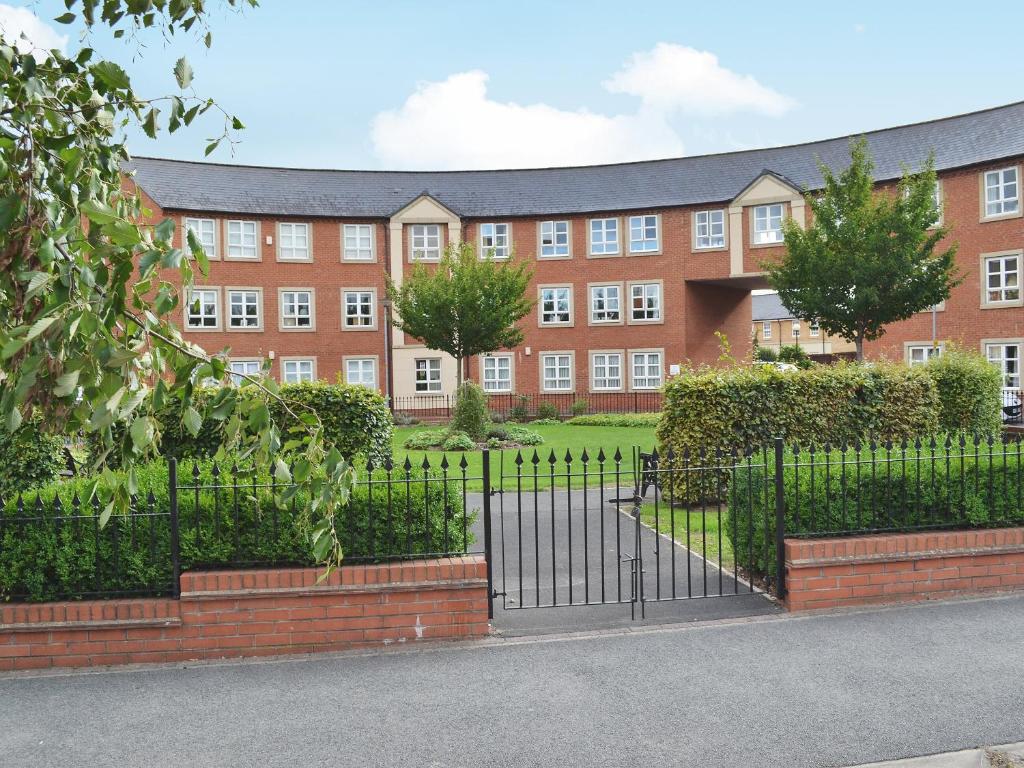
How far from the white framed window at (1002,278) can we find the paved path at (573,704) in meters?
28.2

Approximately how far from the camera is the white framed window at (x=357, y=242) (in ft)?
123

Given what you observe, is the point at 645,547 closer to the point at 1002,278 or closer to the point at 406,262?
the point at 1002,278

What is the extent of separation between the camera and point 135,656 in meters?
6.06

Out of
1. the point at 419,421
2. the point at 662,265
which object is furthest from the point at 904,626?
the point at 662,265

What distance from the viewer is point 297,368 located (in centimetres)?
3709

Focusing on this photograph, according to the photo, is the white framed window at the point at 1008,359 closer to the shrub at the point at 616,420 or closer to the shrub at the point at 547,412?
the shrub at the point at 616,420

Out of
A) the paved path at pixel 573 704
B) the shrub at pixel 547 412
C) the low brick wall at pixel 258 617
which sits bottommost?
the paved path at pixel 573 704

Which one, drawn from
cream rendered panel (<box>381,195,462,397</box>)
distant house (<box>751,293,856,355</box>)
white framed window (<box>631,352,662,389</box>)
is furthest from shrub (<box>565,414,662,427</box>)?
distant house (<box>751,293,856,355</box>)

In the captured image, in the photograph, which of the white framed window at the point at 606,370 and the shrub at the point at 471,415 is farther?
the white framed window at the point at 606,370

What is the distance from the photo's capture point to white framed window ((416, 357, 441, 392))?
37531mm

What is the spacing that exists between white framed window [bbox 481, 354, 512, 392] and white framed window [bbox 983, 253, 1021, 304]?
18652 millimetres

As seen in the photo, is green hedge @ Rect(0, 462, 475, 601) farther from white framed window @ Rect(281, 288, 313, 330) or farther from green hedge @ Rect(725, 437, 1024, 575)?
white framed window @ Rect(281, 288, 313, 330)

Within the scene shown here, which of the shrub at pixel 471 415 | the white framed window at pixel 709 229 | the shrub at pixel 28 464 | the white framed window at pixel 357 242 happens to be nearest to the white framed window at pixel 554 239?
the white framed window at pixel 709 229

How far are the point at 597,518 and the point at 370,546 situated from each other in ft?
18.8
